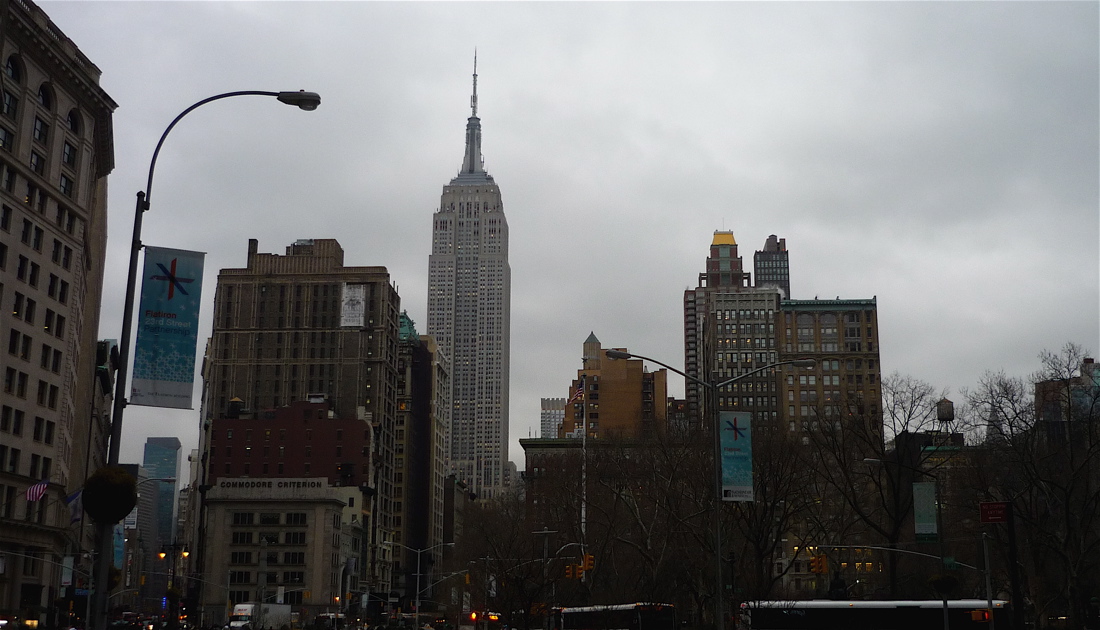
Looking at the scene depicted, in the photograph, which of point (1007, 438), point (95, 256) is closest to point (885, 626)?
point (1007, 438)

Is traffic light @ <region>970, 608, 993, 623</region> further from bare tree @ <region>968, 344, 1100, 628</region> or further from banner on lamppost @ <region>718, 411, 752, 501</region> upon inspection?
banner on lamppost @ <region>718, 411, 752, 501</region>

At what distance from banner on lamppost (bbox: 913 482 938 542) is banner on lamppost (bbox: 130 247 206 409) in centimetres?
3423

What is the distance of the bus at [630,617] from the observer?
6381 centimetres

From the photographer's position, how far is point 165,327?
21.0m

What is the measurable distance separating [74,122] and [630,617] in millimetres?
47147

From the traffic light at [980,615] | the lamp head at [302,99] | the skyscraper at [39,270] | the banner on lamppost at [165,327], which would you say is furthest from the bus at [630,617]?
the lamp head at [302,99]

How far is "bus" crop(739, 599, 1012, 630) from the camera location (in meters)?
53.3

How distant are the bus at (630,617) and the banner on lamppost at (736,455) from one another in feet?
113

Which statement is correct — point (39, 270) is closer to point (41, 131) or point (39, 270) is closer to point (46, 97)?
point (41, 131)

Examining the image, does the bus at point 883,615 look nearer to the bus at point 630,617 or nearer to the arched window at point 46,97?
the bus at point 630,617

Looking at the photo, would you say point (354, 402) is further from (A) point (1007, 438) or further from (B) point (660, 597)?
(A) point (1007, 438)

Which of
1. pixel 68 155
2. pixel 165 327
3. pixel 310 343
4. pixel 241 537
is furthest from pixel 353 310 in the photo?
pixel 165 327

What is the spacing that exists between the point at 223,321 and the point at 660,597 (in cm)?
10913

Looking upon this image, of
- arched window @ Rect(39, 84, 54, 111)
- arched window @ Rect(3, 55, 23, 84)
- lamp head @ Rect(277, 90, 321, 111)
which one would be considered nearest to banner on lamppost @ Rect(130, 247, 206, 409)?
lamp head @ Rect(277, 90, 321, 111)
